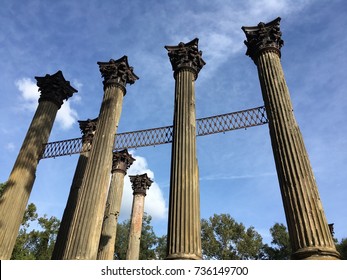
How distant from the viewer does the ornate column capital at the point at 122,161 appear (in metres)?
15.7

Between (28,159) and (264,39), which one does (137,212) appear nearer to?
(28,159)

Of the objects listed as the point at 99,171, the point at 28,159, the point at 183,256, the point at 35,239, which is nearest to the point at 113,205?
the point at 28,159

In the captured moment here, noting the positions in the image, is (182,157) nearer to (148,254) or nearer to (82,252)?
(82,252)

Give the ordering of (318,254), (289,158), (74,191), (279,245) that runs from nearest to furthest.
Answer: (318,254), (289,158), (74,191), (279,245)

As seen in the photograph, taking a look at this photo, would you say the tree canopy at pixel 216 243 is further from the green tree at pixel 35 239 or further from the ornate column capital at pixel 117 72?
the ornate column capital at pixel 117 72

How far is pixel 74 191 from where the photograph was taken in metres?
12.3

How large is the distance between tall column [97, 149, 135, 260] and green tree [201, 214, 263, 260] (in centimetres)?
2351

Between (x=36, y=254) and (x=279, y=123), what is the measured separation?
32.4m

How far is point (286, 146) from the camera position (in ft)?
24.2

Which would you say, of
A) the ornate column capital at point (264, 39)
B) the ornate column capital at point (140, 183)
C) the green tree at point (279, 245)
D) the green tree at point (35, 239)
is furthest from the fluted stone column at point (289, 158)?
the green tree at point (279, 245)

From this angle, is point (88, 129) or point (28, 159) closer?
point (28, 159)

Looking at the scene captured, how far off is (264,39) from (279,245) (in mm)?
38144

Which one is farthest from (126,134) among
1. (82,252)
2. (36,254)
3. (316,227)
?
(36,254)

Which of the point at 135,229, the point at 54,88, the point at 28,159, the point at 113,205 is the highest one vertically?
the point at 54,88
